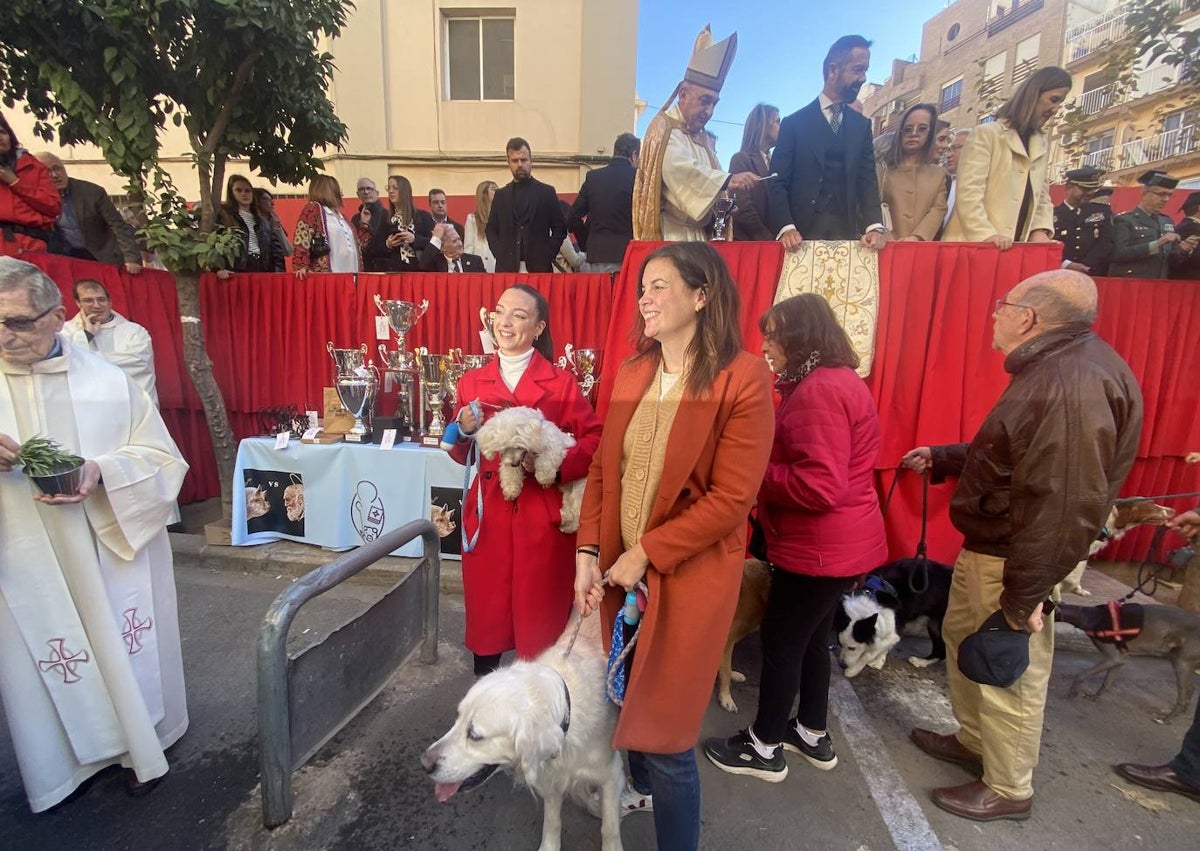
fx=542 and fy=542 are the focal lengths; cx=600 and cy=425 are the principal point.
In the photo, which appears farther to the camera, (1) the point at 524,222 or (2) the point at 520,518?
(1) the point at 524,222

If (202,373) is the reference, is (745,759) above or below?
below

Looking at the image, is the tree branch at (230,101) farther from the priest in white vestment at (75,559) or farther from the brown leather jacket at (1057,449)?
the brown leather jacket at (1057,449)

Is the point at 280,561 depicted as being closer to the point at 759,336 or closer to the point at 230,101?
the point at 230,101

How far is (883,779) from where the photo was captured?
256cm

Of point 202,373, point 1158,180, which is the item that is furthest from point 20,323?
point 1158,180

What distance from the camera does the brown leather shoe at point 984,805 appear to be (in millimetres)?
2311

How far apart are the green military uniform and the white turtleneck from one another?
6.60 meters

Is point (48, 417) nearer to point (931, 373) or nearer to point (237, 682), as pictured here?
point (237, 682)

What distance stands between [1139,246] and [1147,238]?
343 mm

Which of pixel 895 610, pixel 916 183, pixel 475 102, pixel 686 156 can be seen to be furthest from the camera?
pixel 475 102

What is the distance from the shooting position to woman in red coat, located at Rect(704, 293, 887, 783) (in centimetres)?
216

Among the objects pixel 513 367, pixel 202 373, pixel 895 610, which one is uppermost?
pixel 513 367

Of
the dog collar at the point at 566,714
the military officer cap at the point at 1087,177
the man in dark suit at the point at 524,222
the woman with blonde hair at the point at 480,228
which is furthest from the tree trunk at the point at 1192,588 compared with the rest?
the woman with blonde hair at the point at 480,228

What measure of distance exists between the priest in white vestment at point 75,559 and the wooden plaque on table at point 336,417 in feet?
7.40
